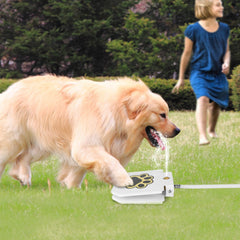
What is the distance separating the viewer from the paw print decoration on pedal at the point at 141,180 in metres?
4.30

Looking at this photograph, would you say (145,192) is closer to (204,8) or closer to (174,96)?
(204,8)

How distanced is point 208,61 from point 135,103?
9.56 feet

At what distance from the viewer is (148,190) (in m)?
4.11

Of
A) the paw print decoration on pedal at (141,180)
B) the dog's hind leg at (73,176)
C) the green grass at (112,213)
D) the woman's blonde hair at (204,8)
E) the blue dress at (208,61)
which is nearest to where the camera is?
the green grass at (112,213)

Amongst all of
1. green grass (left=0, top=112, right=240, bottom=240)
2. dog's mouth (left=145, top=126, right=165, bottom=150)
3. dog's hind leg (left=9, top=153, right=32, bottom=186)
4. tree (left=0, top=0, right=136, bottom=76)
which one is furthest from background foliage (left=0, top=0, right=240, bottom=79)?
dog's mouth (left=145, top=126, right=165, bottom=150)

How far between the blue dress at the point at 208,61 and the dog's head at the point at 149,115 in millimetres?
2483

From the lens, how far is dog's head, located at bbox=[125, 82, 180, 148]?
4.46 meters

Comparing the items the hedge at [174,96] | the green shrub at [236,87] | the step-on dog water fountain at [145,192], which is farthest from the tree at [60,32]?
the step-on dog water fountain at [145,192]

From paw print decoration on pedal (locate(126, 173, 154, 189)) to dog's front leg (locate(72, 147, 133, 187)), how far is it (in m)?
0.08

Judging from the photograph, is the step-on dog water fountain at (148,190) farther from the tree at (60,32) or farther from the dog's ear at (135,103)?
the tree at (60,32)

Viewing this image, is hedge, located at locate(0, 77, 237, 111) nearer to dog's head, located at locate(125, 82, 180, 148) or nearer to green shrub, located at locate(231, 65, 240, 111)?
green shrub, located at locate(231, 65, 240, 111)

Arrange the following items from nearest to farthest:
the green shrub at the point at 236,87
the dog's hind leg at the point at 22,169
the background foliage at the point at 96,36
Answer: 1. the dog's hind leg at the point at 22,169
2. the green shrub at the point at 236,87
3. the background foliage at the point at 96,36

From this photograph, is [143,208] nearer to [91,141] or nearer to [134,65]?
[91,141]

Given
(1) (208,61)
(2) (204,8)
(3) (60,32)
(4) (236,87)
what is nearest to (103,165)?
(1) (208,61)
